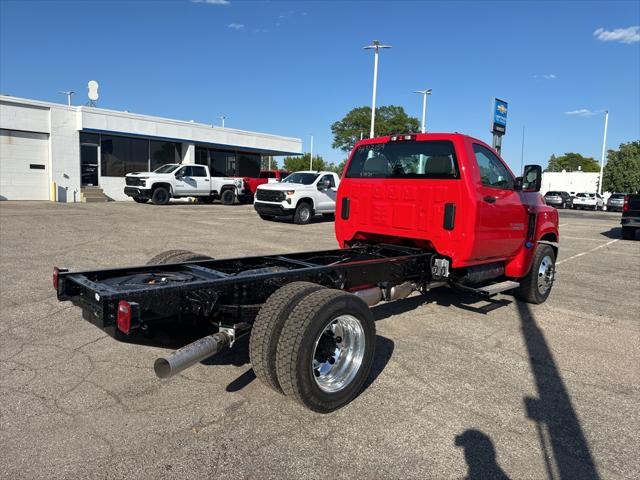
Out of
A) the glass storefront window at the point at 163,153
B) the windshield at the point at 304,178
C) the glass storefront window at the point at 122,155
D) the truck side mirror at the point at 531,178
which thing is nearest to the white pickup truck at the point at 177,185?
the glass storefront window at the point at 122,155

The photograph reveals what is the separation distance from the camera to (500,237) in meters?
5.68

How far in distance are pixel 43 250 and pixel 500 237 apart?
8190mm

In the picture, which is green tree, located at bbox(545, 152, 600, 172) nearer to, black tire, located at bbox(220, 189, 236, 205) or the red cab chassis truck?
black tire, located at bbox(220, 189, 236, 205)

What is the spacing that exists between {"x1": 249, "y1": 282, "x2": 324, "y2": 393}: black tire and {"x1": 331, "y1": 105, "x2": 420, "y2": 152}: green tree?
73194 mm

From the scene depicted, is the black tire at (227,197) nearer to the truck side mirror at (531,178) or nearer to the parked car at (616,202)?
the truck side mirror at (531,178)

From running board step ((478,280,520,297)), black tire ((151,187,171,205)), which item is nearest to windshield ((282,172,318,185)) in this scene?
black tire ((151,187,171,205))

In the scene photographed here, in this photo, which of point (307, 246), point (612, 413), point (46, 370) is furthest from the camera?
point (307, 246)

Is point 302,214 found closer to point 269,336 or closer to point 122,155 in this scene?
point 269,336

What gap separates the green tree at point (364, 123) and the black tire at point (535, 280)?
228ft

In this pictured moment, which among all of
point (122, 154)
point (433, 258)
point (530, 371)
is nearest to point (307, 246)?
point (433, 258)

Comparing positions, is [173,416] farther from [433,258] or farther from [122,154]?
[122,154]

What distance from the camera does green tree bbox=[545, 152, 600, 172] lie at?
127375 mm

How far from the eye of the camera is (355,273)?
14.5 feet

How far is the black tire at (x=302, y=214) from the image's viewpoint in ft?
55.9
